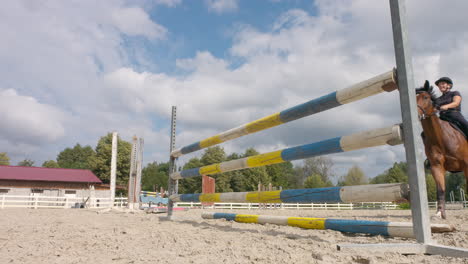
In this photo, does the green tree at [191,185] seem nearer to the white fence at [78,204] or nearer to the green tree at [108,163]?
the green tree at [108,163]

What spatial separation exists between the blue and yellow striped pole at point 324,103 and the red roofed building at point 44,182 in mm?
20079

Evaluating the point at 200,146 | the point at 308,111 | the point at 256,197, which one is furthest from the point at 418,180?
the point at 200,146

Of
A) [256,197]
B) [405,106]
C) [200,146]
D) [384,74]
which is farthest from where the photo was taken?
[200,146]

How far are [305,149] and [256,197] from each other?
83 cm

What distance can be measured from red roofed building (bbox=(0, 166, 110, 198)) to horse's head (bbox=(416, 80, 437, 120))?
69.4 ft

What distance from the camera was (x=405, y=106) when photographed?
5.84 feet

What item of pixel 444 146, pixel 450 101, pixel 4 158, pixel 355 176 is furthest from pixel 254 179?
pixel 4 158

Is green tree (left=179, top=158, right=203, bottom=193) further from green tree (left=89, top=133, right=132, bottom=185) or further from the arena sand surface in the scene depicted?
the arena sand surface

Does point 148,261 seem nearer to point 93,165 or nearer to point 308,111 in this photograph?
point 308,111

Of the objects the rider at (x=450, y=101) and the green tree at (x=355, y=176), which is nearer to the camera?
the rider at (x=450, y=101)

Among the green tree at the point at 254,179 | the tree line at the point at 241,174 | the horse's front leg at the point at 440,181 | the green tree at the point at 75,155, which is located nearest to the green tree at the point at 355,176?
the tree line at the point at 241,174

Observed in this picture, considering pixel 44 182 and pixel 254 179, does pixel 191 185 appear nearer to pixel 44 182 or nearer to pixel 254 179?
pixel 254 179

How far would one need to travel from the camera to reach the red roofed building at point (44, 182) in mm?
20688

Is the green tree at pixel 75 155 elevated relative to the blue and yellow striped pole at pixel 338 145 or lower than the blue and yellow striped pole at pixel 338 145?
elevated
